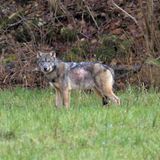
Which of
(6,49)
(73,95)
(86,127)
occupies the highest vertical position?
(86,127)

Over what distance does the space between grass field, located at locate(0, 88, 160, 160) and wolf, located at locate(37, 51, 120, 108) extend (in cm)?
132

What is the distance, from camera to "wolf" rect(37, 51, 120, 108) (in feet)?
50.0

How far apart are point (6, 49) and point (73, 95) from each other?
6.24 m

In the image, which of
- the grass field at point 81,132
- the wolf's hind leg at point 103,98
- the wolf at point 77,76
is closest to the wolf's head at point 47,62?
the wolf at point 77,76

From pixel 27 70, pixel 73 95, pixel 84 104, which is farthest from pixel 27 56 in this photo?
pixel 84 104

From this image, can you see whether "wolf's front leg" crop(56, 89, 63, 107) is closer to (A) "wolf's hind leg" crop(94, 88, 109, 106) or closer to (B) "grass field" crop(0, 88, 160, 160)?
(B) "grass field" crop(0, 88, 160, 160)

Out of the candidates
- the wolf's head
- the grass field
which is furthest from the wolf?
the grass field

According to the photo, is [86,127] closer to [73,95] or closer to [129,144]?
[129,144]

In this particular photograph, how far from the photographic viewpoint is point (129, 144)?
9.91 metres

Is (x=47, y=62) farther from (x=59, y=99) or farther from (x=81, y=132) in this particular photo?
(x=81, y=132)

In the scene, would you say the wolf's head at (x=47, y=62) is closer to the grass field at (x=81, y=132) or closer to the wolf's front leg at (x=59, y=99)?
the wolf's front leg at (x=59, y=99)

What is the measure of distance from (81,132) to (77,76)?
4811mm

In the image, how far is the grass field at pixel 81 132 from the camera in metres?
9.37

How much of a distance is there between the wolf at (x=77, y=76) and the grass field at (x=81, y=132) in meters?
1.32
